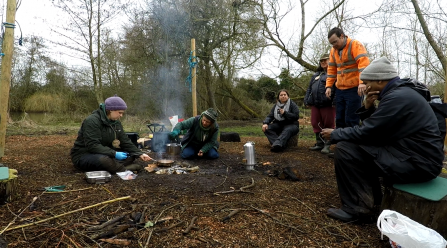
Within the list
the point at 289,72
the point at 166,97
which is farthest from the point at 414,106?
the point at 166,97

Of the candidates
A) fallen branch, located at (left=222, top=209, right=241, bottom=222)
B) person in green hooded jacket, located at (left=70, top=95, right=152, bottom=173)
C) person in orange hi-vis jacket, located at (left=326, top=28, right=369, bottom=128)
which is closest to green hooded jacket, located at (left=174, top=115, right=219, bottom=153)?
person in green hooded jacket, located at (left=70, top=95, right=152, bottom=173)

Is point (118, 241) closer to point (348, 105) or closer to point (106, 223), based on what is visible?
point (106, 223)

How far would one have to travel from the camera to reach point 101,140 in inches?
166

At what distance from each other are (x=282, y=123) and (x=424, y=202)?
4.29 meters

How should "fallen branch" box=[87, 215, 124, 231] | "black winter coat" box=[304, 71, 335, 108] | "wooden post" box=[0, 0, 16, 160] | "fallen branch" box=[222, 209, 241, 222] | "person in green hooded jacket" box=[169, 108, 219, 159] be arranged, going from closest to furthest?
1. "fallen branch" box=[87, 215, 124, 231]
2. "fallen branch" box=[222, 209, 241, 222]
3. "wooden post" box=[0, 0, 16, 160]
4. "person in green hooded jacket" box=[169, 108, 219, 159]
5. "black winter coat" box=[304, 71, 335, 108]

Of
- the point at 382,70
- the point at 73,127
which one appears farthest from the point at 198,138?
the point at 73,127

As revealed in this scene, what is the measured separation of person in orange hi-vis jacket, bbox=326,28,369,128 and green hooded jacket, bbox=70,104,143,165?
348 centimetres

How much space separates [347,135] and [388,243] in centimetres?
94

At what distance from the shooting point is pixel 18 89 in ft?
47.9

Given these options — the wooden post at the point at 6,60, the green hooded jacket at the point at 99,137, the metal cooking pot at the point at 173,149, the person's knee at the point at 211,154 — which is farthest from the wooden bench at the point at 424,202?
the wooden post at the point at 6,60

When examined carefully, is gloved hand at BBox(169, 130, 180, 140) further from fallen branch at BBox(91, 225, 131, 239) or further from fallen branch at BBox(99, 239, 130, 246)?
fallen branch at BBox(99, 239, 130, 246)

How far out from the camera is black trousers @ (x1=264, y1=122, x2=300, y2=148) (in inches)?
238

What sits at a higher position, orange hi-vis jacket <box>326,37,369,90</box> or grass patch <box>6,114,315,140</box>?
orange hi-vis jacket <box>326,37,369,90</box>

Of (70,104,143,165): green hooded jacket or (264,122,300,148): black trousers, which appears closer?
(70,104,143,165): green hooded jacket
